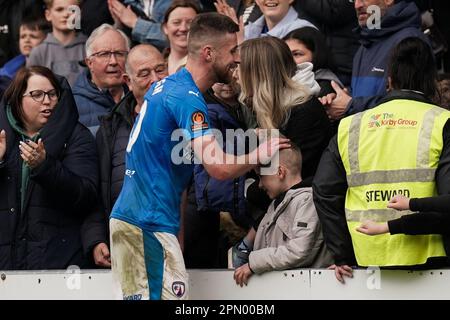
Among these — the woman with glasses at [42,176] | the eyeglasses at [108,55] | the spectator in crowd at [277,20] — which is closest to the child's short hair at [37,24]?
the eyeglasses at [108,55]

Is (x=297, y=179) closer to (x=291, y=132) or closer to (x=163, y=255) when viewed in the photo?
(x=291, y=132)

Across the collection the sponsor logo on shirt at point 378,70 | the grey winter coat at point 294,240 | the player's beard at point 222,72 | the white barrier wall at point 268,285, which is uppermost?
the player's beard at point 222,72

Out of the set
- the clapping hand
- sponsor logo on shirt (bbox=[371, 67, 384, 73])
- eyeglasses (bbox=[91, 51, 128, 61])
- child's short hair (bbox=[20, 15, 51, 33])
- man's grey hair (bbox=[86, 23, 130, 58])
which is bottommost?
the clapping hand

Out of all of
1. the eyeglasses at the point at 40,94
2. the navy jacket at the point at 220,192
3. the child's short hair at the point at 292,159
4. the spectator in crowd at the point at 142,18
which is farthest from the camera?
the spectator in crowd at the point at 142,18

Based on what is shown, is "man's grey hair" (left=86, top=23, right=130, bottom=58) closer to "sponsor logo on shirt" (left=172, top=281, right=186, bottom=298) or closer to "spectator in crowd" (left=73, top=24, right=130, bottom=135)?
"spectator in crowd" (left=73, top=24, right=130, bottom=135)

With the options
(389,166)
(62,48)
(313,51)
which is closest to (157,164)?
(389,166)

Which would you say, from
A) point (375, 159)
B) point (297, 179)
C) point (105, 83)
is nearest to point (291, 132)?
point (297, 179)

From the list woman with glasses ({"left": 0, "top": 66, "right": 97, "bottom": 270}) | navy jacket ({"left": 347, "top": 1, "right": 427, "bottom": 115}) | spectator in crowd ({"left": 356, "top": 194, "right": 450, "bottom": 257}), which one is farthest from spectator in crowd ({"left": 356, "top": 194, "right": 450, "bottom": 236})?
woman with glasses ({"left": 0, "top": 66, "right": 97, "bottom": 270})

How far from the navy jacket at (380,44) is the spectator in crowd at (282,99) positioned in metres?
0.85

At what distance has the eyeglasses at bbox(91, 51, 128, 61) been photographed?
10.5 m

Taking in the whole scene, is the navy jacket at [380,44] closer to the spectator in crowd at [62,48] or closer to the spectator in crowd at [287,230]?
the spectator in crowd at [287,230]

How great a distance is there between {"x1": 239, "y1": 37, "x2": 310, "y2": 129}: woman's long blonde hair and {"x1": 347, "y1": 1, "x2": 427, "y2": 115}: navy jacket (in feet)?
2.99

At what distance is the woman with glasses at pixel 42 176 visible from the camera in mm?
9203
